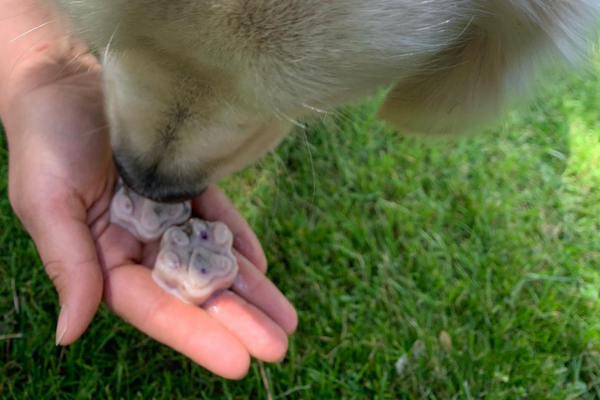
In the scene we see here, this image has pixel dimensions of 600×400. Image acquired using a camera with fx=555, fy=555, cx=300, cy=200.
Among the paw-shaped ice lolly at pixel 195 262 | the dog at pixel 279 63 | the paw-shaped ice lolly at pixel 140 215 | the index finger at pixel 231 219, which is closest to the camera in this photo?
the dog at pixel 279 63

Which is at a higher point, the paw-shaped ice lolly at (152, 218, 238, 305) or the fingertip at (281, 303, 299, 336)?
the paw-shaped ice lolly at (152, 218, 238, 305)

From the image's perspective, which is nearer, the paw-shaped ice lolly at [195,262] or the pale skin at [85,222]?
the pale skin at [85,222]

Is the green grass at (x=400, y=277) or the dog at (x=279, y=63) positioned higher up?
the dog at (x=279, y=63)

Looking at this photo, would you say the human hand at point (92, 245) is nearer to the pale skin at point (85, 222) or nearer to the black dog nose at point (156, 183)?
the pale skin at point (85, 222)

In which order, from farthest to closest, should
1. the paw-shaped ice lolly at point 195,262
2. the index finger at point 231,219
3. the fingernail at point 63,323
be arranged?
the index finger at point 231,219, the paw-shaped ice lolly at point 195,262, the fingernail at point 63,323

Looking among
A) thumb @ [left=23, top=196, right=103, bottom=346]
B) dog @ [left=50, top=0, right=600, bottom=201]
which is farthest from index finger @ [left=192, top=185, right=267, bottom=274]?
thumb @ [left=23, top=196, right=103, bottom=346]

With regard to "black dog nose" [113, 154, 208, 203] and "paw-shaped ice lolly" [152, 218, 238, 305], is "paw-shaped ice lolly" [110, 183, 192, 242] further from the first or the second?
"black dog nose" [113, 154, 208, 203]

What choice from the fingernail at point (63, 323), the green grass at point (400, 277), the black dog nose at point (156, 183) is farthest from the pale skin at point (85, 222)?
the green grass at point (400, 277)
